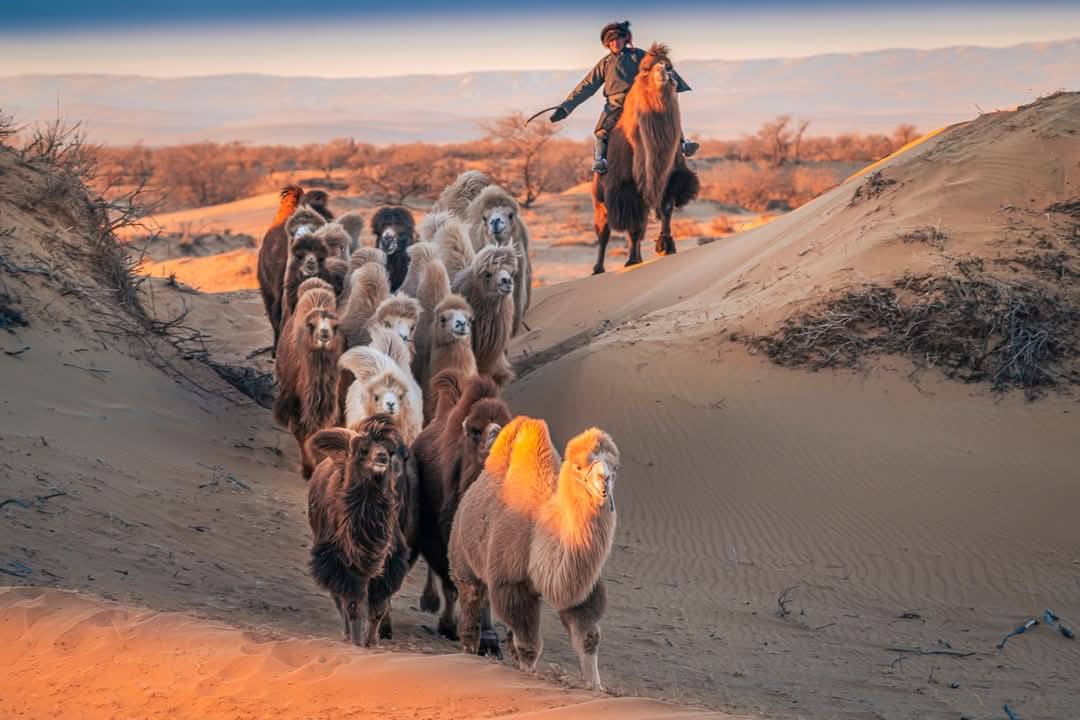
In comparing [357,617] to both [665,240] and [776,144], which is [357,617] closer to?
[665,240]

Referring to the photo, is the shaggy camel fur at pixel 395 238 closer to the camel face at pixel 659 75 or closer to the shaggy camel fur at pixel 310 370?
the shaggy camel fur at pixel 310 370

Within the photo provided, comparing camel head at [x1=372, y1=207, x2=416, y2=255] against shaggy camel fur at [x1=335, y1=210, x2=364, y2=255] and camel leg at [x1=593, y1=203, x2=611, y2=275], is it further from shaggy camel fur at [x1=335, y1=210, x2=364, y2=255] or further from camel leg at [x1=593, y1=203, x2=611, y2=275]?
camel leg at [x1=593, y1=203, x2=611, y2=275]

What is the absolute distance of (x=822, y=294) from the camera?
12016 millimetres

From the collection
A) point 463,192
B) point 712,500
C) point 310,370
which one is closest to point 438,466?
point 310,370

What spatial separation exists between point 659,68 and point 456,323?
7.54 meters

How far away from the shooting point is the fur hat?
18.7 metres

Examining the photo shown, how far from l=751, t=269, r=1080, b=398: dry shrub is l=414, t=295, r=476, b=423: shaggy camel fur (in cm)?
301

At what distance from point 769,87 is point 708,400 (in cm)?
17552

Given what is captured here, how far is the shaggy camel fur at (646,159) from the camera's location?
1700cm

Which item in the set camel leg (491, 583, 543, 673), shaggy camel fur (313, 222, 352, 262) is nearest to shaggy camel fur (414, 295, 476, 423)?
shaggy camel fur (313, 222, 352, 262)

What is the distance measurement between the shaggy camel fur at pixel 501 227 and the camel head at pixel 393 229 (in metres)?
0.72

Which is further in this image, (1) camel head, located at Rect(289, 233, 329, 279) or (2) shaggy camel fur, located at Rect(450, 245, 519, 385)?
(1) camel head, located at Rect(289, 233, 329, 279)

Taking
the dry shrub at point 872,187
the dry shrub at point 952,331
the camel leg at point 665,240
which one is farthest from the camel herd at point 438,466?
the camel leg at point 665,240

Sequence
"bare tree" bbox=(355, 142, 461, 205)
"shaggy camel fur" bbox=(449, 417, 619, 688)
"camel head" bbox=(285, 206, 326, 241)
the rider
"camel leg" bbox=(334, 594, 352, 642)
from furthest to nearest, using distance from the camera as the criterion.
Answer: "bare tree" bbox=(355, 142, 461, 205)
the rider
"camel head" bbox=(285, 206, 326, 241)
"camel leg" bbox=(334, 594, 352, 642)
"shaggy camel fur" bbox=(449, 417, 619, 688)
